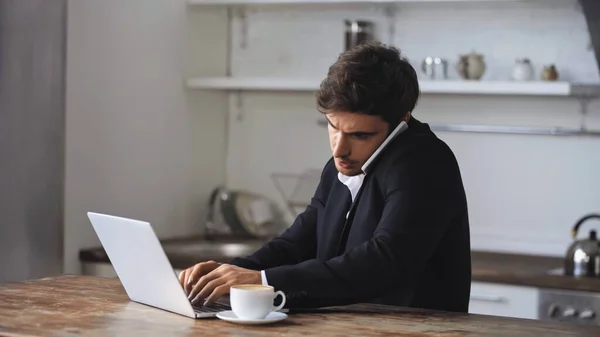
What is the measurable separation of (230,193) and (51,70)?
3.90ft

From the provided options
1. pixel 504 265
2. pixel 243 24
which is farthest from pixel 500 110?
pixel 243 24

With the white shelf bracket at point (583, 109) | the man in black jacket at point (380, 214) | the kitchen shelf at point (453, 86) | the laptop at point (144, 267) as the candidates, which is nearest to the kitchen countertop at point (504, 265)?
the white shelf bracket at point (583, 109)

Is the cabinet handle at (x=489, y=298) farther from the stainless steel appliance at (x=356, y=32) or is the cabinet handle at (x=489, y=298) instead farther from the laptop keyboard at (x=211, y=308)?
the laptop keyboard at (x=211, y=308)

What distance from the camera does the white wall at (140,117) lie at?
3740mm

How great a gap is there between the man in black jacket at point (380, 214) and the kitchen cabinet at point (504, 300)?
4.01ft

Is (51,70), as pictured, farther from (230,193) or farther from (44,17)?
(230,193)

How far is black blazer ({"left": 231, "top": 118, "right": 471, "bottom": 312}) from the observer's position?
7.07 ft

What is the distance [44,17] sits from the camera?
3.46 m

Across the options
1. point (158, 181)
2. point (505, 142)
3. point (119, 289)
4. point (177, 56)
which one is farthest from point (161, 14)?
point (119, 289)

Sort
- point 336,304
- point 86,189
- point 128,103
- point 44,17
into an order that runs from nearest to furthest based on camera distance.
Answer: point 336,304, point 44,17, point 86,189, point 128,103

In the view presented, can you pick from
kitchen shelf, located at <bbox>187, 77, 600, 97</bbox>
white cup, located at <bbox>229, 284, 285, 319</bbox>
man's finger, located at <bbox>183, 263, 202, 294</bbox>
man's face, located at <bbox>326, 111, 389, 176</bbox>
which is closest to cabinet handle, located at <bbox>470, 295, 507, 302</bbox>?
kitchen shelf, located at <bbox>187, 77, 600, 97</bbox>

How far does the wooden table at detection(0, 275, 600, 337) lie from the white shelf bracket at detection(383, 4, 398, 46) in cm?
221

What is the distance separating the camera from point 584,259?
351cm

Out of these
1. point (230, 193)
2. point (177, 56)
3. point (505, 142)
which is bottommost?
point (230, 193)
